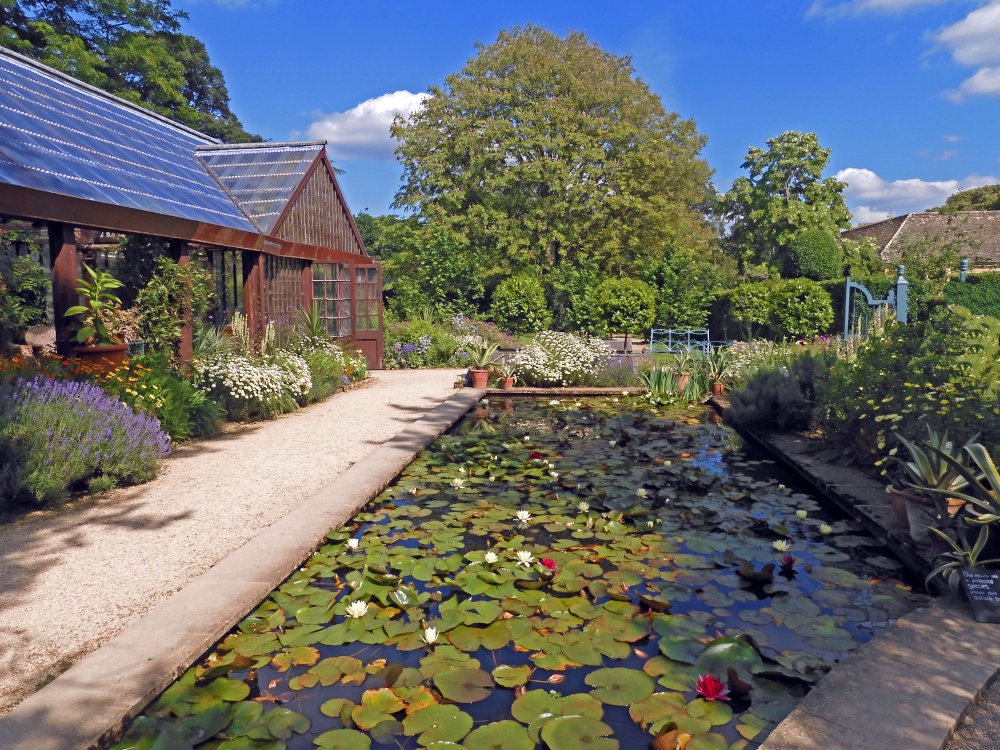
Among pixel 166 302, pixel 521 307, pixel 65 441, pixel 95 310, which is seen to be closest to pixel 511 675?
pixel 65 441

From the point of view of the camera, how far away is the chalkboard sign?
2865 millimetres

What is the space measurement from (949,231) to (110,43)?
32.1m

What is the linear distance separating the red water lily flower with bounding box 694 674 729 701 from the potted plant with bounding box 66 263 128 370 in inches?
235

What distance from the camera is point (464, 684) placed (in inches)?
101

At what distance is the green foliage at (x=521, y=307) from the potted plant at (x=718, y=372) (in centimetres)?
941

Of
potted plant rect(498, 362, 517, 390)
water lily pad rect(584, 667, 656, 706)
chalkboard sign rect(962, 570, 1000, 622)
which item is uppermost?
potted plant rect(498, 362, 517, 390)

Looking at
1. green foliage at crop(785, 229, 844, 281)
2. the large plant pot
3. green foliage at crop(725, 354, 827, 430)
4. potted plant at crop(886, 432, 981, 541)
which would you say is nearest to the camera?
potted plant at crop(886, 432, 981, 541)

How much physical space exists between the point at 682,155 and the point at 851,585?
28.3 meters

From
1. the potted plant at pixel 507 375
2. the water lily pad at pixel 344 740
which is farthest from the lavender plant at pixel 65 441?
the potted plant at pixel 507 375

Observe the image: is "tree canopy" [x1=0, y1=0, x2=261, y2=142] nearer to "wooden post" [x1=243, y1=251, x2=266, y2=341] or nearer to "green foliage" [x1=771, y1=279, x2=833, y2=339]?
"wooden post" [x1=243, y1=251, x2=266, y2=341]

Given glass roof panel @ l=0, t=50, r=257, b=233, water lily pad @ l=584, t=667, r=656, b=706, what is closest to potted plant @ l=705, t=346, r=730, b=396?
glass roof panel @ l=0, t=50, r=257, b=233

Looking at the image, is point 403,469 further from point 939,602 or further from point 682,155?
point 682,155

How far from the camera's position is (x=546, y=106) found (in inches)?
940

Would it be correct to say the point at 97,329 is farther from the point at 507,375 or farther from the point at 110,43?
the point at 110,43
